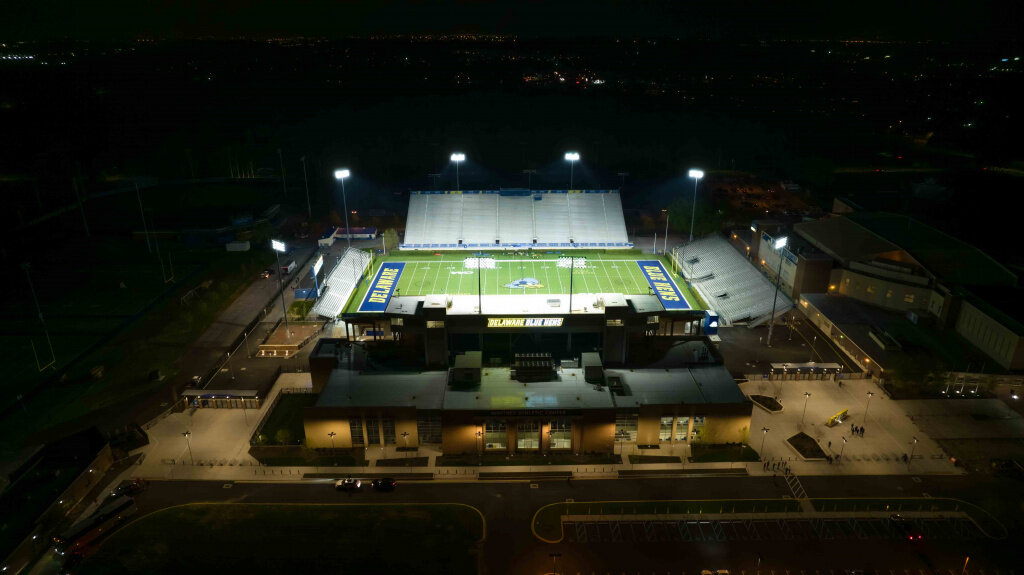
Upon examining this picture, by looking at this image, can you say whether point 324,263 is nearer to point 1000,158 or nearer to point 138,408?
point 138,408

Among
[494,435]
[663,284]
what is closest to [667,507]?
[494,435]

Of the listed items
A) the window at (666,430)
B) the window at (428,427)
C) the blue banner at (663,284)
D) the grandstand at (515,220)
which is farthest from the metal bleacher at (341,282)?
the window at (666,430)

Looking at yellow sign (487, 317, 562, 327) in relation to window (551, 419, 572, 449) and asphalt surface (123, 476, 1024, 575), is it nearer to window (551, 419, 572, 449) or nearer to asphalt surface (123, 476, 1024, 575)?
window (551, 419, 572, 449)

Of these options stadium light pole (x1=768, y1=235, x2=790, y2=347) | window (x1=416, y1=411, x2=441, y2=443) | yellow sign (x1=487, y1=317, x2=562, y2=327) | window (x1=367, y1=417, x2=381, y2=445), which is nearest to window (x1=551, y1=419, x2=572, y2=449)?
window (x1=416, y1=411, x2=441, y2=443)

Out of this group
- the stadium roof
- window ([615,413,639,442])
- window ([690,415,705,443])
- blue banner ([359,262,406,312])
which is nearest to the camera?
window ([615,413,639,442])

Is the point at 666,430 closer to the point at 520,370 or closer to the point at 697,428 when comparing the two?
the point at 697,428

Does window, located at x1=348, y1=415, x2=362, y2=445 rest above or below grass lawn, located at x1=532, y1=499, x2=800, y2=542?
above

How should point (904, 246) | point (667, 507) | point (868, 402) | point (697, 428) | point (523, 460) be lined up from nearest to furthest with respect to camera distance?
point (667, 507) < point (523, 460) < point (697, 428) < point (868, 402) < point (904, 246)
